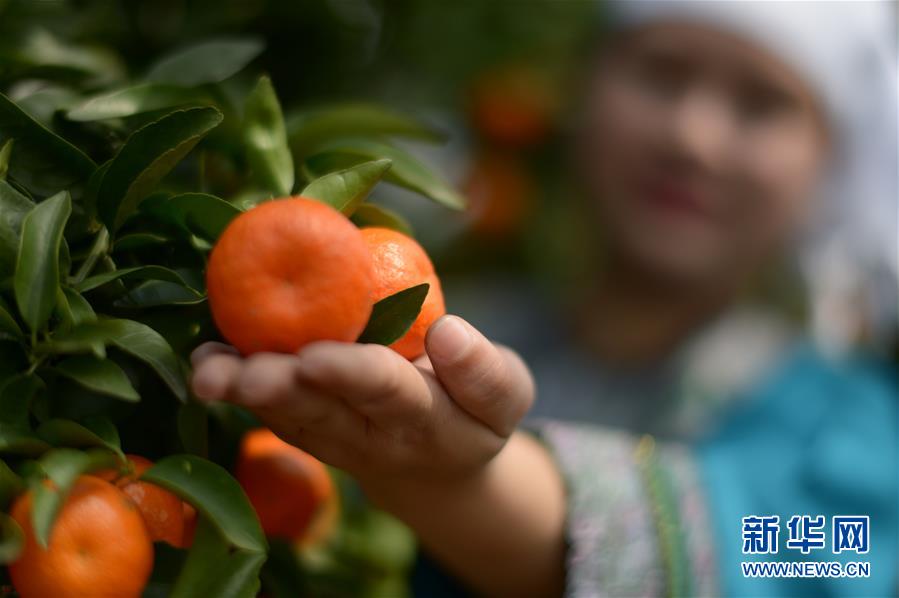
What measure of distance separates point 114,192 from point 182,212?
0.04m

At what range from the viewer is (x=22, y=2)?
86cm

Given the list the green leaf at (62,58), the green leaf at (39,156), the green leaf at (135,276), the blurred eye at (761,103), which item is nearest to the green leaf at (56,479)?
the green leaf at (135,276)

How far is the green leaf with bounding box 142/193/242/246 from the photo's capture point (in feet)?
1.83

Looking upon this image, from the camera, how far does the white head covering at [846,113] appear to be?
167cm

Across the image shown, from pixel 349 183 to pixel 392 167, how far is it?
0.31ft

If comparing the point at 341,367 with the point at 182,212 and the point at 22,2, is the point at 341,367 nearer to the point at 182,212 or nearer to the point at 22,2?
the point at 182,212

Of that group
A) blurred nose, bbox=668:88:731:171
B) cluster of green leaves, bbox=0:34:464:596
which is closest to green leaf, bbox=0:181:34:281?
cluster of green leaves, bbox=0:34:464:596

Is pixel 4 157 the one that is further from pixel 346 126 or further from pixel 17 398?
pixel 346 126

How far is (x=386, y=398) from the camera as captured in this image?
529 millimetres

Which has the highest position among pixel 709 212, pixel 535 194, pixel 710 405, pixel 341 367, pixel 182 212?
pixel 535 194

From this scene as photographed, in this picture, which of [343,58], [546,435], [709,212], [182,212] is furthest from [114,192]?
[709,212]

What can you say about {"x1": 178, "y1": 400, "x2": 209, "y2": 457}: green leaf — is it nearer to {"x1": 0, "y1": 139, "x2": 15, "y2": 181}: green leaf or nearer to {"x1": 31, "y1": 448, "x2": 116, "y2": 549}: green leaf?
{"x1": 31, "y1": 448, "x2": 116, "y2": 549}: green leaf

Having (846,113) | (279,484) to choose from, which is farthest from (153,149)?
(846,113)

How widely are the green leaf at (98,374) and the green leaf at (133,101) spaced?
0.61 feet
